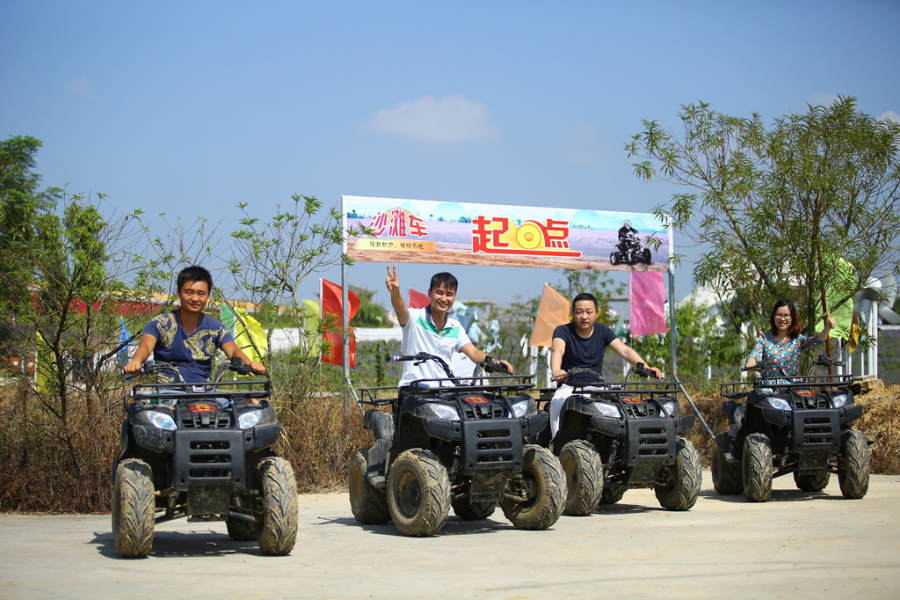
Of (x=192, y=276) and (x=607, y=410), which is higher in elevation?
(x=192, y=276)

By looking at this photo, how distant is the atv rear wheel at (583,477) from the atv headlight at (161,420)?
3124mm

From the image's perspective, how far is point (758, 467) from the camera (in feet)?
24.9

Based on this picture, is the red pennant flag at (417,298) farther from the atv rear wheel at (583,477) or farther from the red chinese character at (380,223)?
the atv rear wheel at (583,477)

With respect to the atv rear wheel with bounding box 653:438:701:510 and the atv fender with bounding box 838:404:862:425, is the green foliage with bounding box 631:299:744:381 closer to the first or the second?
the atv fender with bounding box 838:404:862:425

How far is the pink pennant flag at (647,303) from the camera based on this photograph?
12.9 meters

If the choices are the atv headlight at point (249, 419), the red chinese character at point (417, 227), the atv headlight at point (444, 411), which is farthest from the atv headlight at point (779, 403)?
the red chinese character at point (417, 227)

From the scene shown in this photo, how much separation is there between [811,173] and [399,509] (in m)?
6.34

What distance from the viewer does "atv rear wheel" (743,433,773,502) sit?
759 cm

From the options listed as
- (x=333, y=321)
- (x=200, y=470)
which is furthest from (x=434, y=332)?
(x=333, y=321)

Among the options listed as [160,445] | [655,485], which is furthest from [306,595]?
[655,485]

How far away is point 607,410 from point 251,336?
14.8 ft

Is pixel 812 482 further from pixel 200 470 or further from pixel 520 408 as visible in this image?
pixel 200 470

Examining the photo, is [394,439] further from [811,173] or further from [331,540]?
[811,173]

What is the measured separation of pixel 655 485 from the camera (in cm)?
738
